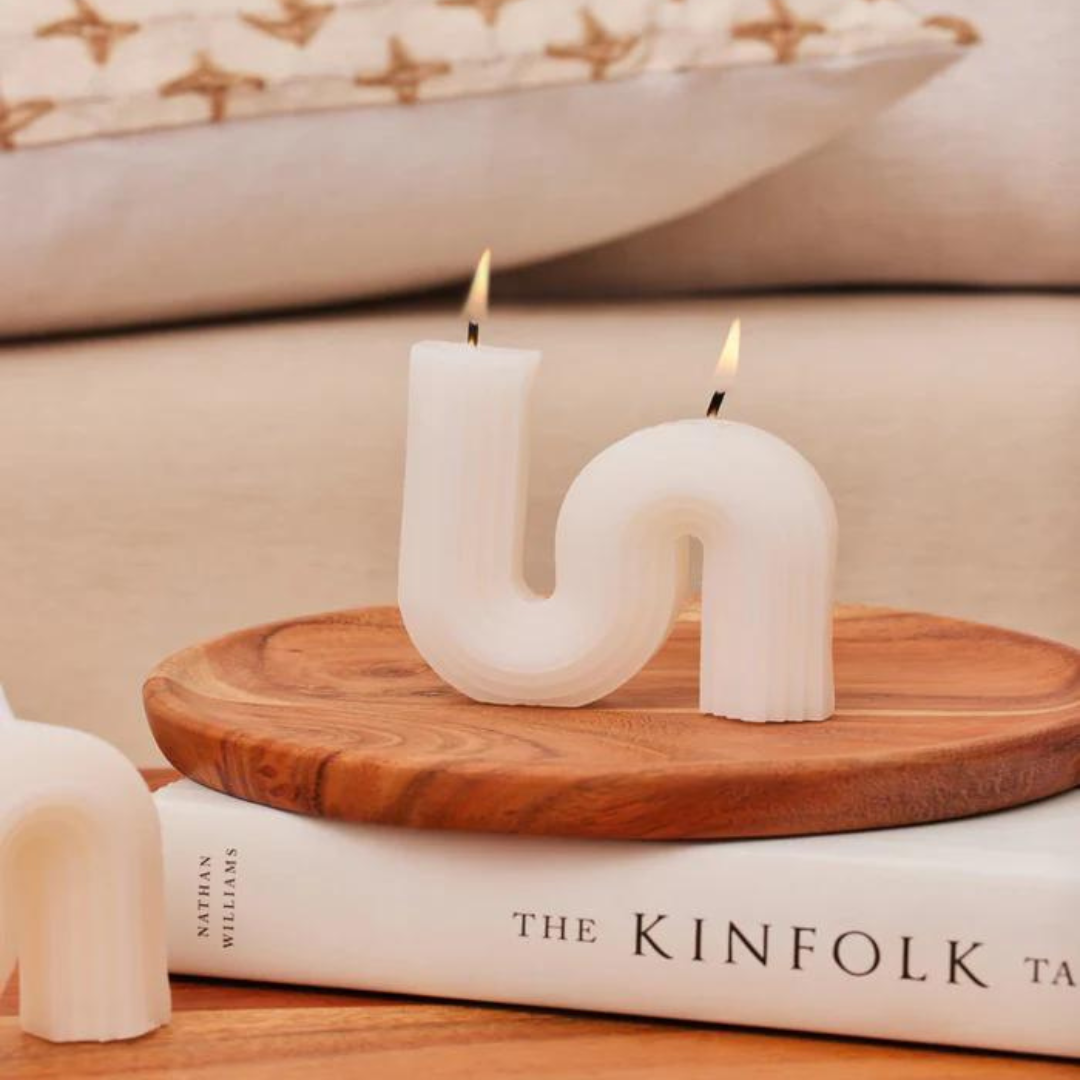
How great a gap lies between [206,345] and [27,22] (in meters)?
0.19

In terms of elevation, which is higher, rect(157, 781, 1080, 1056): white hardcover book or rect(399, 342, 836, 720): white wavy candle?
rect(399, 342, 836, 720): white wavy candle

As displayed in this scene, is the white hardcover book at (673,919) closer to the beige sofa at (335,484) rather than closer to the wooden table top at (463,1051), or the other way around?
the wooden table top at (463,1051)

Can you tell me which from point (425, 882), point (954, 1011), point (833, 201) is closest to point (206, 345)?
point (833, 201)

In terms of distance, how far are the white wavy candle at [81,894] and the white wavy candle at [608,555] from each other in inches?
5.7

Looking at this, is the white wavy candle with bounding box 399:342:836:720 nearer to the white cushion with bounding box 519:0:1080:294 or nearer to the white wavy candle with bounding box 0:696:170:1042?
the white wavy candle with bounding box 0:696:170:1042

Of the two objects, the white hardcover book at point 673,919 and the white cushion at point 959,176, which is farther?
→ the white cushion at point 959,176

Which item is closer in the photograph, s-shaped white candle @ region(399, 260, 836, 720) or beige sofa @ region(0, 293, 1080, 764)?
s-shaped white candle @ region(399, 260, 836, 720)

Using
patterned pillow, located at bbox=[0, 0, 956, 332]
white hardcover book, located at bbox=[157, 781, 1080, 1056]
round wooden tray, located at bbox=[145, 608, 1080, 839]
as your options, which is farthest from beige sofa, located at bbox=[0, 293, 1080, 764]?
white hardcover book, located at bbox=[157, 781, 1080, 1056]

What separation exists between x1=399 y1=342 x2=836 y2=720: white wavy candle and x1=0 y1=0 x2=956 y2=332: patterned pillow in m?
0.37

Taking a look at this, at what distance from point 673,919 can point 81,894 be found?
171 millimetres

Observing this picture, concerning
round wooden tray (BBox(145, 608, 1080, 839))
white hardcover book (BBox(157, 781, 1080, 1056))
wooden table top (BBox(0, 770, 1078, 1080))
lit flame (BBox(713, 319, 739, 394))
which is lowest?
wooden table top (BBox(0, 770, 1078, 1080))

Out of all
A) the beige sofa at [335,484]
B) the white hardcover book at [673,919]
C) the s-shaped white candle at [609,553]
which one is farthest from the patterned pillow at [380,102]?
the white hardcover book at [673,919]

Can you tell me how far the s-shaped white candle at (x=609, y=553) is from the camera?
584 mm

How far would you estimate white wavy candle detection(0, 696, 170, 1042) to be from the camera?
1.62 ft
